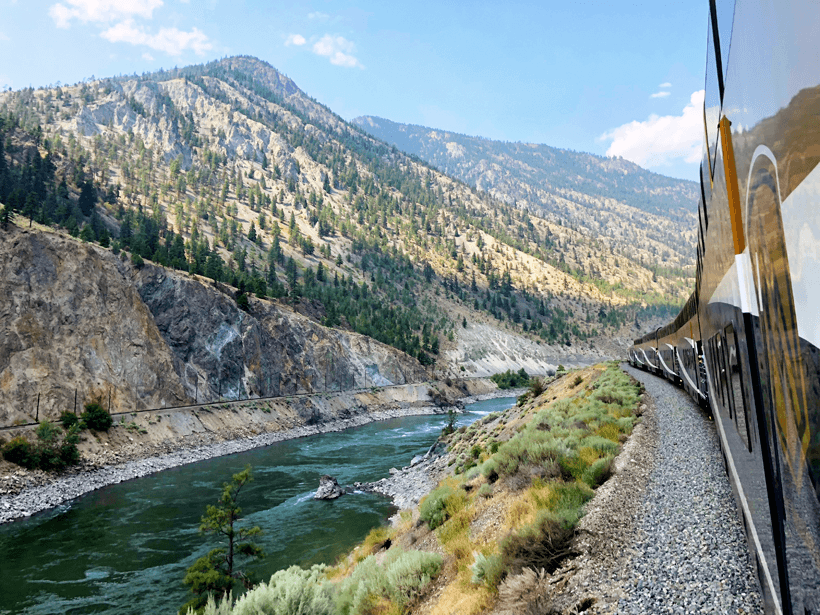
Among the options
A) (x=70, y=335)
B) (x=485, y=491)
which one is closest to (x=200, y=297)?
(x=70, y=335)

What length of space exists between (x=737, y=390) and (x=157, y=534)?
89.2ft

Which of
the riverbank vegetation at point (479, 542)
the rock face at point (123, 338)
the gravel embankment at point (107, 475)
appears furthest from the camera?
the rock face at point (123, 338)

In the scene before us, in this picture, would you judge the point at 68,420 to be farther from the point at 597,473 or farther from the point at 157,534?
the point at 597,473

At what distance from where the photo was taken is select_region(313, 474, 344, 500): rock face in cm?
2911

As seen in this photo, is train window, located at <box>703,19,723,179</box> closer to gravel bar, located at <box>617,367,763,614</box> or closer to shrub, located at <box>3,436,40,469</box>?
gravel bar, located at <box>617,367,763,614</box>

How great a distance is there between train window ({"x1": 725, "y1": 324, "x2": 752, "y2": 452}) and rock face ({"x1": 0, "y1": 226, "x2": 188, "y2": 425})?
4902cm

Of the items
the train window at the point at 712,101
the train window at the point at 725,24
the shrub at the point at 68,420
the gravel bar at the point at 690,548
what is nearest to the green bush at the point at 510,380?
the shrub at the point at 68,420

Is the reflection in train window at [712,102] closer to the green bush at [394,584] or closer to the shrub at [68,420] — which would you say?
the green bush at [394,584]

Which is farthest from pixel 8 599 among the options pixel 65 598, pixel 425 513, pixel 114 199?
pixel 114 199

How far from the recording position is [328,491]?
96.7 ft

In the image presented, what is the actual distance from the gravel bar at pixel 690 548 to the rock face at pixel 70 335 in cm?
4710

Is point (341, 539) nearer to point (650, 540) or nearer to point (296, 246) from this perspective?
point (650, 540)

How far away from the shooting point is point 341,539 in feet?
72.1

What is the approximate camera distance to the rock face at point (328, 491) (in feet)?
95.5
